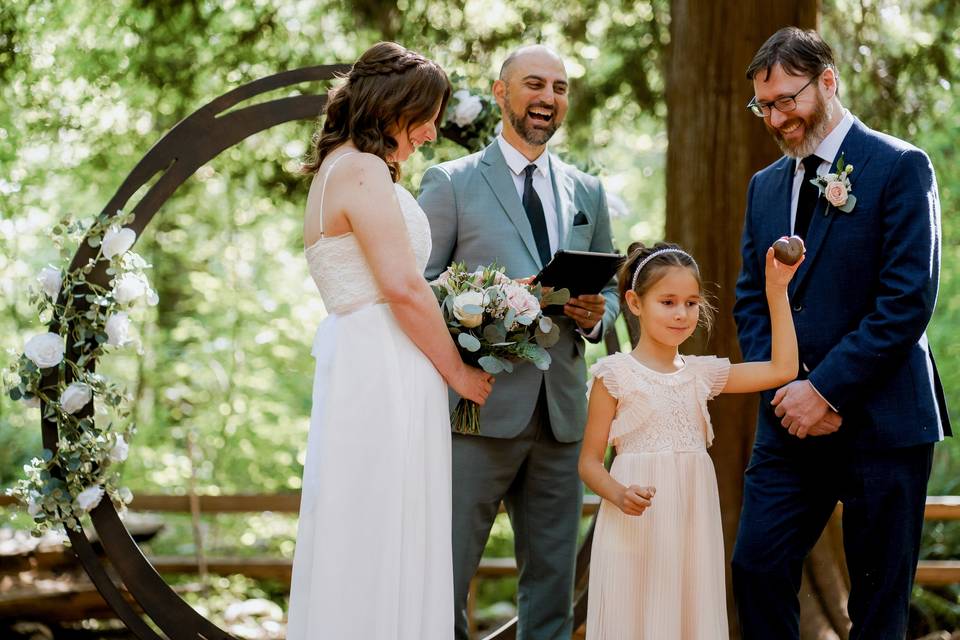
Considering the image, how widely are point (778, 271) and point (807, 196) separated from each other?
0.41 m

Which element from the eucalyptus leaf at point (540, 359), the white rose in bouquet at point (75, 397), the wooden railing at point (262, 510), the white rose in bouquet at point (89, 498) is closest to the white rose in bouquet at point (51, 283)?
the white rose in bouquet at point (75, 397)

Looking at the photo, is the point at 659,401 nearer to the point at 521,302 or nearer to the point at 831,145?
the point at 521,302

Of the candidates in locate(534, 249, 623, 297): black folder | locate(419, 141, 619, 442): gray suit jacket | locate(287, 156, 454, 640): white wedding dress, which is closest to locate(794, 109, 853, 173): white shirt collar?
locate(534, 249, 623, 297): black folder

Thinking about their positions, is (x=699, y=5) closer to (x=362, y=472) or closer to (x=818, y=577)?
(x=818, y=577)

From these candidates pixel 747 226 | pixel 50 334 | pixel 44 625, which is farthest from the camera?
pixel 44 625

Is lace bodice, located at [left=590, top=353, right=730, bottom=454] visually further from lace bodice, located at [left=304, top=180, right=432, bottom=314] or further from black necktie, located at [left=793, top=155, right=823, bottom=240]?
lace bodice, located at [left=304, top=180, right=432, bottom=314]

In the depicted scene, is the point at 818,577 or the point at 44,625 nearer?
the point at 818,577

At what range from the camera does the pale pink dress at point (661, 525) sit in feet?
10.3

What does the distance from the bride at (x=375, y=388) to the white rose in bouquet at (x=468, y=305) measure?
0.27 ft

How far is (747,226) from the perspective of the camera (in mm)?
3496

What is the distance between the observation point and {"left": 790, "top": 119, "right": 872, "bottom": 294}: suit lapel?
3.17m

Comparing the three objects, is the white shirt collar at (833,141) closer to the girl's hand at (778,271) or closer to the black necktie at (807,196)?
the black necktie at (807,196)

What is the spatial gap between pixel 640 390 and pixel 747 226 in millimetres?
701

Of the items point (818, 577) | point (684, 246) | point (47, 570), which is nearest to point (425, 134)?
point (684, 246)
